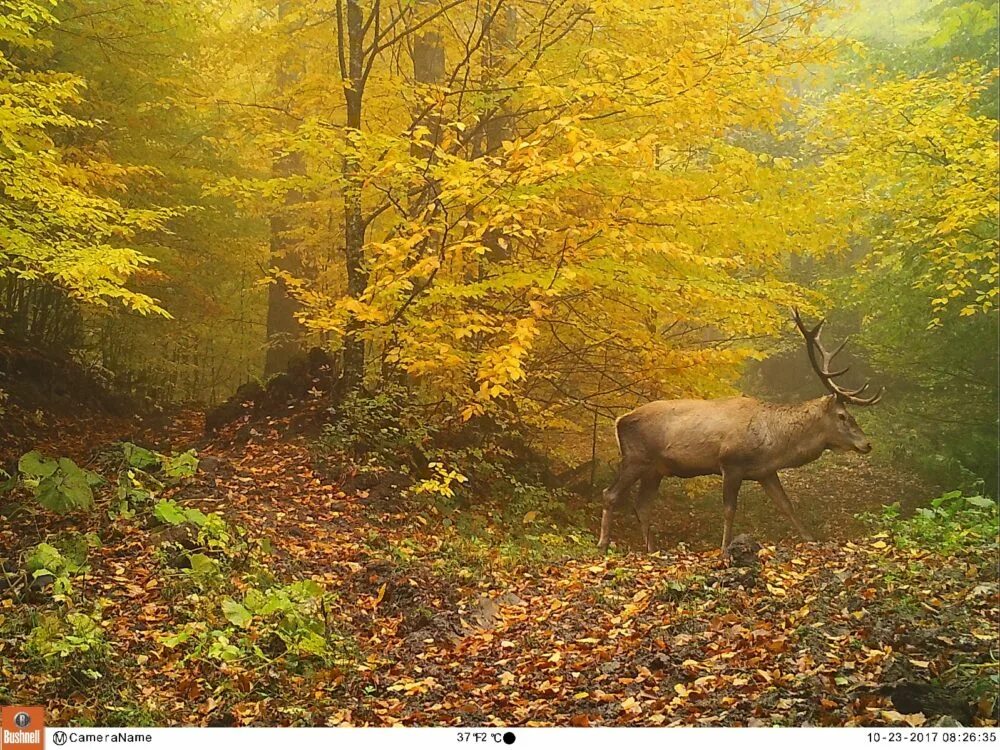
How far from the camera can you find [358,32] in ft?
17.7

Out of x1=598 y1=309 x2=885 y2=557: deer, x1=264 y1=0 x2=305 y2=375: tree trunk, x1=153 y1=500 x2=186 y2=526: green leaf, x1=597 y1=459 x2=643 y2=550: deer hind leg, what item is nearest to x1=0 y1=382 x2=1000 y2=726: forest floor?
x1=153 y1=500 x2=186 y2=526: green leaf

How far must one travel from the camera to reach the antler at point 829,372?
478cm

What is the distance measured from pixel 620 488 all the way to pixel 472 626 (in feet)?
5.01

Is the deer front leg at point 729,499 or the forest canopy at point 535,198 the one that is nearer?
the deer front leg at point 729,499

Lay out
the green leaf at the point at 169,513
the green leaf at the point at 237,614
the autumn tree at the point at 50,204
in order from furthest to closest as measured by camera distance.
→ 1. the autumn tree at the point at 50,204
2. the green leaf at the point at 169,513
3. the green leaf at the point at 237,614

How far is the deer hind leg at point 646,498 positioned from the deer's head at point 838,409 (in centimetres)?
102

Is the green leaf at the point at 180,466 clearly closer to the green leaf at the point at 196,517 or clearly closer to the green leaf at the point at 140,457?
the green leaf at the point at 140,457

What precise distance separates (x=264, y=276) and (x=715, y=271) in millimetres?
2845

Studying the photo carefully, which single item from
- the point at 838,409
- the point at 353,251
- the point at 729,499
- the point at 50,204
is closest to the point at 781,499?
the point at 729,499

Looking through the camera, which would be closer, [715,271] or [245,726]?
[245,726]

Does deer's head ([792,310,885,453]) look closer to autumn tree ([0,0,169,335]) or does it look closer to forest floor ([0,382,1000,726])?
forest floor ([0,382,1000,726])

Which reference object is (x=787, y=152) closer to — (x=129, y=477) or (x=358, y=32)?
(x=358, y=32)

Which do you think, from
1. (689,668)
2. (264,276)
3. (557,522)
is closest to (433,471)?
(557,522)

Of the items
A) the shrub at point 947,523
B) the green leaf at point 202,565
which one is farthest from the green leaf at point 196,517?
the shrub at point 947,523
